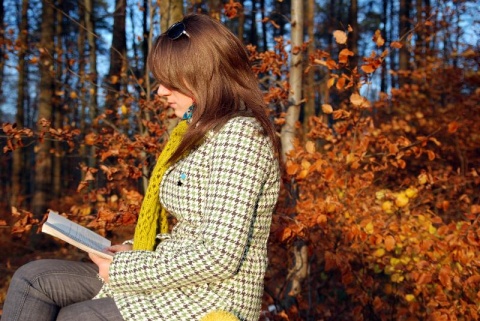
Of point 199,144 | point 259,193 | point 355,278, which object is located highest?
point 199,144

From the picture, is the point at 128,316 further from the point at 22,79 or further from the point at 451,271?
the point at 22,79

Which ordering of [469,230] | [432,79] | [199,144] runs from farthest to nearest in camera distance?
[432,79] < [469,230] < [199,144]

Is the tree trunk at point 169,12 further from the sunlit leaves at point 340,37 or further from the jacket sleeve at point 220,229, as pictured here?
the jacket sleeve at point 220,229

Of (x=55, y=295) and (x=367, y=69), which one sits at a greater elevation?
(x=367, y=69)

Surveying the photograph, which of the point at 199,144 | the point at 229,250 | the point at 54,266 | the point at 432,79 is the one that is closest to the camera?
the point at 229,250

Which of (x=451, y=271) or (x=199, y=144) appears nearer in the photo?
(x=199, y=144)

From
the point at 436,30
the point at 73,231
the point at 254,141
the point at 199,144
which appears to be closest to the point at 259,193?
the point at 254,141

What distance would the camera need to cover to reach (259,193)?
1789mm

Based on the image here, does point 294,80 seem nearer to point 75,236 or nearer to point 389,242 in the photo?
point 389,242

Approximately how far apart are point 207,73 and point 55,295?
0.98 m

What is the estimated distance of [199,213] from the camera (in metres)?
1.86

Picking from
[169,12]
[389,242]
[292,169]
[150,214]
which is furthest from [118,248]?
[169,12]

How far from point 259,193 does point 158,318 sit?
0.51 metres

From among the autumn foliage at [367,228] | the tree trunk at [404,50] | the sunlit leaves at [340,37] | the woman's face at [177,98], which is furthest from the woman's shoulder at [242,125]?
the tree trunk at [404,50]
